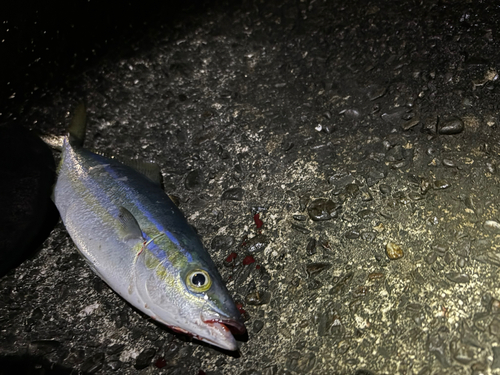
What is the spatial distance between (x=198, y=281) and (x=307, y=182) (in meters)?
0.88

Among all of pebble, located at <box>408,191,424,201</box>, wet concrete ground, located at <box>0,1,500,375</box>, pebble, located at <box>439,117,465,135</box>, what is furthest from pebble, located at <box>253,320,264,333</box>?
pebble, located at <box>439,117,465,135</box>

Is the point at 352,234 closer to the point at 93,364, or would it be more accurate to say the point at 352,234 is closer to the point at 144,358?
the point at 144,358

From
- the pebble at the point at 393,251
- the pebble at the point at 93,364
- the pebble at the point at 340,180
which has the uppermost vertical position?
the pebble at the point at 93,364

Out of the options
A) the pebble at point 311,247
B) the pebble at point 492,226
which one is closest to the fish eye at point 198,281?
the pebble at point 311,247

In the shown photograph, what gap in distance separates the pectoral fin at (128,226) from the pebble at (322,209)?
837 millimetres

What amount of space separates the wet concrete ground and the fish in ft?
0.91

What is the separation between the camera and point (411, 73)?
7.91 feet

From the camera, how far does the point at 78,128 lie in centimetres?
226

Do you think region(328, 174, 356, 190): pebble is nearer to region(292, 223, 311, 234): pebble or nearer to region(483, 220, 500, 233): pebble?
region(292, 223, 311, 234): pebble

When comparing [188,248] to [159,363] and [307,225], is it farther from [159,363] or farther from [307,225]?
[307,225]

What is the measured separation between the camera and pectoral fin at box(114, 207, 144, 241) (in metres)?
1.71

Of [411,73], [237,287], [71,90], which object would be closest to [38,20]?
[71,90]

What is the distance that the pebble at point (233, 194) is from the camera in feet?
7.22

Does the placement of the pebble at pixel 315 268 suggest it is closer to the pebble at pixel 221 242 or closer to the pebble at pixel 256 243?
the pebble at pixel 256 243
